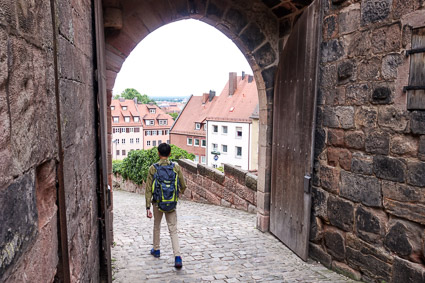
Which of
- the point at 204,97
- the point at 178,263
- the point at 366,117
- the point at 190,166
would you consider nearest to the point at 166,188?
the point at 178,263

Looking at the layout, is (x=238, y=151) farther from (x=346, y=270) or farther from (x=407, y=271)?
(x=407, y=271)

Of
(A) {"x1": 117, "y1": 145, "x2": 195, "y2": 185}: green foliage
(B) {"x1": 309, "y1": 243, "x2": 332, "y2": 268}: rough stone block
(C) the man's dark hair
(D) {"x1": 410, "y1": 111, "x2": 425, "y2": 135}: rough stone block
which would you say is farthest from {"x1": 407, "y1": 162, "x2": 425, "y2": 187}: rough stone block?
(A) {"x1": 117, "y1": 145, "x2": 195, "y2": 185}: green foliage

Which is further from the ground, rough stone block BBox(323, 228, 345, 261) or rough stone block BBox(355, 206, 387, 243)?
rough stone block BBox(355, 206, 387, 243)

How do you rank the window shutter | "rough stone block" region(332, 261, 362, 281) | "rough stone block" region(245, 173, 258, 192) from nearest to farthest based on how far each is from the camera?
the window shutter
"rough stone block" region(332, 261, 362, 281)
"rough stone block" region(245, 173, 258, 192)

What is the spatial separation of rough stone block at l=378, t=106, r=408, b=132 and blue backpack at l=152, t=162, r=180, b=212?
2.08 metres

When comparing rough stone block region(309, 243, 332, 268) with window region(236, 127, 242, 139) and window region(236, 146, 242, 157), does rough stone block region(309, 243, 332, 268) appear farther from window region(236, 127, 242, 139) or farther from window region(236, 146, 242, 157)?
window region(236, 146, 242, 157)

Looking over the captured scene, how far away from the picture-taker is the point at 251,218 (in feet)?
20.1

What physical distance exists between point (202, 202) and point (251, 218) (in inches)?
93.2

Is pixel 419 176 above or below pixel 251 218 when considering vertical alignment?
above

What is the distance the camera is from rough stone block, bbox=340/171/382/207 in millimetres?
3225

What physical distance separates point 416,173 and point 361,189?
621mm

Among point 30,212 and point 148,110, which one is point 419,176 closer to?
point 30,212

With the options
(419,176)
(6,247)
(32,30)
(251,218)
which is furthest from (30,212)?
(251,218)

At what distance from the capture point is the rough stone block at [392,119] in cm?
295
